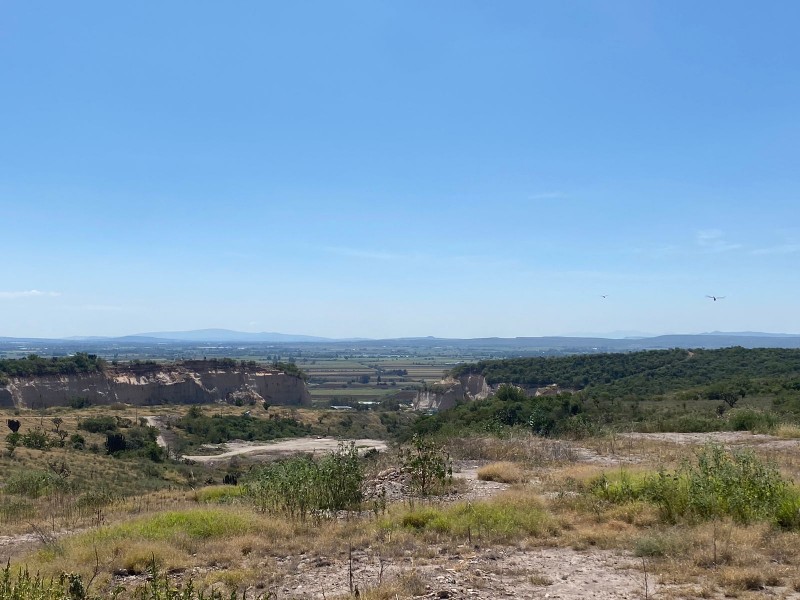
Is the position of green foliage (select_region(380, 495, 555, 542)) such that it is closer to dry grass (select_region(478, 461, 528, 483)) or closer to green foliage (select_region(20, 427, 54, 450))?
dry grass (select_region(478, 461, 528, 483))

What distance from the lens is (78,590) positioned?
4.84 metres

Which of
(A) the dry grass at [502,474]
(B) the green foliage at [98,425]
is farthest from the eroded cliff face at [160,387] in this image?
(A) the dry grass at [502,474]

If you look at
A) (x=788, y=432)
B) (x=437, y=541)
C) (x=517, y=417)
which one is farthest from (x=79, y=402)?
(x=437, y=541)

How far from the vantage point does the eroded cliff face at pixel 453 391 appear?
246 ft

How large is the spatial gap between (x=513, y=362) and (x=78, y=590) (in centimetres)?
7569

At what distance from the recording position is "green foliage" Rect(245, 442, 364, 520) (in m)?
9.73

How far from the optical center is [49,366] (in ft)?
226

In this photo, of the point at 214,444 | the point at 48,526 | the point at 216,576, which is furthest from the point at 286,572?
the point at 214,444

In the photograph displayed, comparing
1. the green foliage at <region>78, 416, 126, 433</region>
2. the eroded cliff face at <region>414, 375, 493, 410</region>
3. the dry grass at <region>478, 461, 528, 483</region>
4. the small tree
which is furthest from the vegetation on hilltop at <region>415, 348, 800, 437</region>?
the green foliage at <region>78, 416, 126, 433</region>

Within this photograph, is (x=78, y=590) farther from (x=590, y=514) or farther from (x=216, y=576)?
(x=590, y=514)

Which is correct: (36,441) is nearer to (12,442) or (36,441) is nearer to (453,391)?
(12,442)

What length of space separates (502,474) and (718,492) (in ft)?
14.4

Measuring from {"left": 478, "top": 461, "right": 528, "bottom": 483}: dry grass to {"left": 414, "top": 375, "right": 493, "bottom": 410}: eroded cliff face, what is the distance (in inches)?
2316

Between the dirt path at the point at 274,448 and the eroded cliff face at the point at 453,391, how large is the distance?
2757 centimetres
